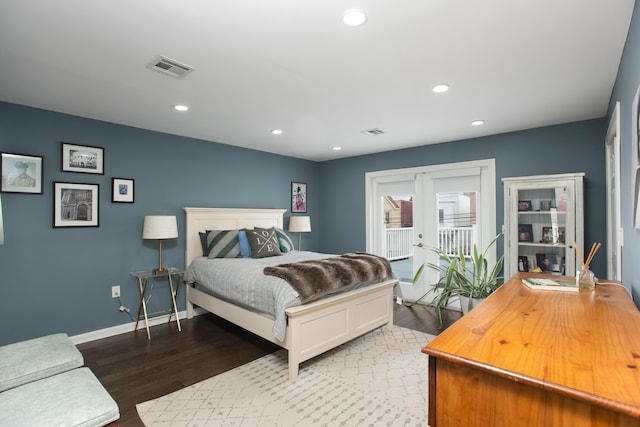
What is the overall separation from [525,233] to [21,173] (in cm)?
516

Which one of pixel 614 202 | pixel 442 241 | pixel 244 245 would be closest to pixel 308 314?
pixel 244 245

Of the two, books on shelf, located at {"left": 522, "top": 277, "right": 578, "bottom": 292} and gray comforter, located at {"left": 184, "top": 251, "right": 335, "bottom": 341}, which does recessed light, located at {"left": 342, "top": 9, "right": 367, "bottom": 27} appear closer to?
books on shelf, located at {"left": 522, "top": 277, "right": 578, "bottom": 292}

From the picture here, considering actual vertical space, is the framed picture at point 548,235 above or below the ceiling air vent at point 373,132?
below

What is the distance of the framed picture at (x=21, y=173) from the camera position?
2918mm

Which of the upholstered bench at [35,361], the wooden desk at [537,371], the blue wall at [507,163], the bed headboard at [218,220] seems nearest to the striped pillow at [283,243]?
the bed headboard at [218,220]

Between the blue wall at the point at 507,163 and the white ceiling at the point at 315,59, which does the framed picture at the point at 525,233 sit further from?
the white ceiling at the point at 315,59

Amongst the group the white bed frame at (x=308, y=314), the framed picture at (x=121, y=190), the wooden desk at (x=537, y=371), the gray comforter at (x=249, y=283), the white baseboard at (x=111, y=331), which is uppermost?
the framed picture at (x=121, y=190)

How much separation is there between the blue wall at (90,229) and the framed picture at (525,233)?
3.72 metres

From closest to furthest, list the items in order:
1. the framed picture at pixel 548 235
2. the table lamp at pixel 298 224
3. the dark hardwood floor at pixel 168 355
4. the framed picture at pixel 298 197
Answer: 1. the dark hardwood floor at pixel 168 355
2. the framed picture at pixel 548 235
3. the table lamp at pixel 298 224
4. the framed picture at pixel 298 197

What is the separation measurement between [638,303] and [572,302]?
300mm

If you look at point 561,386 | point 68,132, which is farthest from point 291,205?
point 561,386

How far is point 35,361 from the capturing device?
166cm

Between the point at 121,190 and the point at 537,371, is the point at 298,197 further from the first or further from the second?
the point at 537,371

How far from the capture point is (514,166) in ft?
12.9
